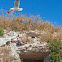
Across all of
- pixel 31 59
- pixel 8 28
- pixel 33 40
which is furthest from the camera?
pixel 8 28

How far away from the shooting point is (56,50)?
6160 mm

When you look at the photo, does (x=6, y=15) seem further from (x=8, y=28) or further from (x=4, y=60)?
(x=4, y=60)

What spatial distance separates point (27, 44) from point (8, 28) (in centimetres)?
249

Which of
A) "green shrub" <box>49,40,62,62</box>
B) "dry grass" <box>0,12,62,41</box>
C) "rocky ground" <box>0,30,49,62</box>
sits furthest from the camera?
"dry grass" <box>0,12,62,41</box>

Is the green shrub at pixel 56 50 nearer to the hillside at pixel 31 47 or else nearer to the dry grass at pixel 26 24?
the hillside at pixel 31 47

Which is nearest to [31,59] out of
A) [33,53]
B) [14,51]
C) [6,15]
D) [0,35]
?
[33,53]

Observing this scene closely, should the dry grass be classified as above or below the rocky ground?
above

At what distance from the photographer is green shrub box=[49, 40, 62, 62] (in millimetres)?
5871

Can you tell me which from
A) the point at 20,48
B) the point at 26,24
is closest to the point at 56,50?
the point at 20,48

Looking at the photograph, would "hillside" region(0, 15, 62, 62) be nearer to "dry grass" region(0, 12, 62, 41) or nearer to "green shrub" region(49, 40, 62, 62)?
"green shrub" region(49, 40, 62, 62)

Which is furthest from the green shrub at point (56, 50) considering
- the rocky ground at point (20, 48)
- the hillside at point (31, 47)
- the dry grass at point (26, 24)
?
the dry grass at point (26, 24)

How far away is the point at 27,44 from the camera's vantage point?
6418 mm

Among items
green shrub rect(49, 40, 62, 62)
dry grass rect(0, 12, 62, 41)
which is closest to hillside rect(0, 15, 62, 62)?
green shrub rect(49, 40, 62, 62)

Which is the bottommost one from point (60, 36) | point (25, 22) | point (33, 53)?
point (33, 53)
